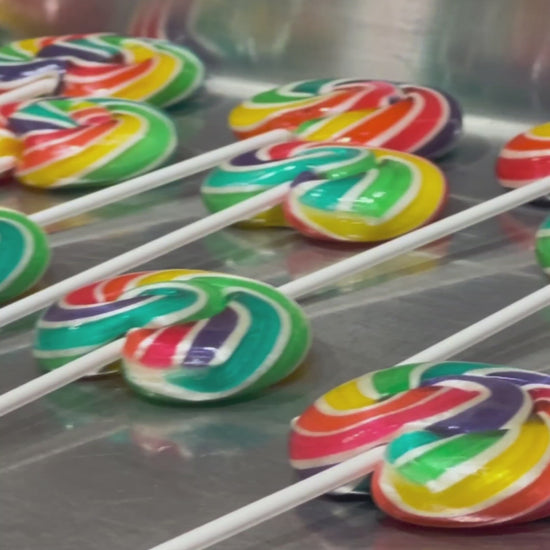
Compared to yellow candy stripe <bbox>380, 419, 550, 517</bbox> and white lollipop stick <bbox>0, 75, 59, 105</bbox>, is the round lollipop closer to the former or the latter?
white lollipop stick <bbox>0, 75, 59, 105</bbox>

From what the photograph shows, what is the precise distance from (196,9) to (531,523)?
122 cm

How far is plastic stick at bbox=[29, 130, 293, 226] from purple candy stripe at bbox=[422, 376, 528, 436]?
1.92 feet

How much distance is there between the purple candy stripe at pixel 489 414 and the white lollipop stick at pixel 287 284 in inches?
11.7

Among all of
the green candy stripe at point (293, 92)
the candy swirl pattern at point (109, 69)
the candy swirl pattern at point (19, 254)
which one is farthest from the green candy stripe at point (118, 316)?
the candy swirl pattern at point (109, 69)

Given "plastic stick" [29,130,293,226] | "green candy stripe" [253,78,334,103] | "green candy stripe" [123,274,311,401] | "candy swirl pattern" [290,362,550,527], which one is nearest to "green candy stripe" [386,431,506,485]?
"candy swirl pattern" [290,362,550,527]

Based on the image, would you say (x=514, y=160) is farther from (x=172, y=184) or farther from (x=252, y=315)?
(x=252, y=315)

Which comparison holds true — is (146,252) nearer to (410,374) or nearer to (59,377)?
(59,377)

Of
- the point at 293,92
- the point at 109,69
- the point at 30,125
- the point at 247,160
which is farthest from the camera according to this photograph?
the point at 109,69

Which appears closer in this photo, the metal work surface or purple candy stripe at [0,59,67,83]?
the metal work surface

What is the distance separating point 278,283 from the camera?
1303 millimetres

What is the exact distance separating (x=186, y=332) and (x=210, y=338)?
0.07ft

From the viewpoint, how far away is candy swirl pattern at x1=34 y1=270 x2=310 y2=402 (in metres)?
1.05

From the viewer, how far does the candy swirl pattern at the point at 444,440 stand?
87 cm

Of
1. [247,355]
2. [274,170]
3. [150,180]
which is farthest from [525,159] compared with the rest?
[247,355]
